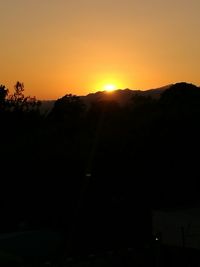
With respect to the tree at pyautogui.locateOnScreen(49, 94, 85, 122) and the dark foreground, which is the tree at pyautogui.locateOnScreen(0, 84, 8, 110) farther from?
the dark foreground

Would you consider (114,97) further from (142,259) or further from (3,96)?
(142,259)

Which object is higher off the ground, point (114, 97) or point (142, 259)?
point (114, 97)

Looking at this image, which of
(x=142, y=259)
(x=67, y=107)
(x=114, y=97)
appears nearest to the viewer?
(x=142, y=259)

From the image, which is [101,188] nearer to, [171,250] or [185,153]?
[185,153]

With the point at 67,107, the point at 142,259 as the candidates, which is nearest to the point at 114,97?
the point at 67,107

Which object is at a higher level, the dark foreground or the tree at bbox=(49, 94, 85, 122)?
the tree at bbox=(49, 94, 85, 122)

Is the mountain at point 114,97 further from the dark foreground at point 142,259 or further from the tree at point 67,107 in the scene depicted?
the dark foreground at point 142,259

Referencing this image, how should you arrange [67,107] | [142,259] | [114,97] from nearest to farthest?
[142,259]
[67,107]
[114,97]

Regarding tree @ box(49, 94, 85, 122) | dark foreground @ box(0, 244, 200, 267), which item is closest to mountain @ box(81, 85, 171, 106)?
tree @ box(49, 94, 85, 122)

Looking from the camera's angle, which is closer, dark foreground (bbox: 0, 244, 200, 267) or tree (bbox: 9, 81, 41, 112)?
dark foreground (bbox: 0, 244, 200, 267)

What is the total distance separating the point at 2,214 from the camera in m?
24.8

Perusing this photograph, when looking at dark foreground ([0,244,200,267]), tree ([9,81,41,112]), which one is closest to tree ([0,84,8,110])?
tree ([9,81,41,112])

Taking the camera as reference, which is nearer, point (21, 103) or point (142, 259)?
point (142, 259)

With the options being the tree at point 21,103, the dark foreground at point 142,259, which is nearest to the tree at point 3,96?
the tree at point 21,103
